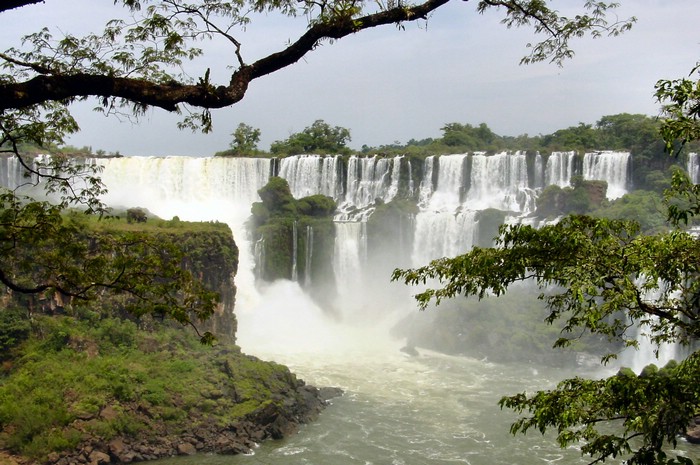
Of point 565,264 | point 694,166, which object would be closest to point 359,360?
point 694,166

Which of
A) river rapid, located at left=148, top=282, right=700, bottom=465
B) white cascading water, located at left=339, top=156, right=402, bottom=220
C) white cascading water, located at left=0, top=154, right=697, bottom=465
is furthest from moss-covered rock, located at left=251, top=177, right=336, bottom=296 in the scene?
white cascading water, located at left=339, top=156, right=402, bottom=220

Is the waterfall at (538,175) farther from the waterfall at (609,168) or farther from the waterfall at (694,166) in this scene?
the waterfall at (694,166)

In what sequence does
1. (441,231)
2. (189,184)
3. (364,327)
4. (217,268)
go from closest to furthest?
(217,268) < (364,327) < (441,231) < (189,184)

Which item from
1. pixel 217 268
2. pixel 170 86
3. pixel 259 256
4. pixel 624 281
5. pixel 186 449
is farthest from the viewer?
pixel 259 256

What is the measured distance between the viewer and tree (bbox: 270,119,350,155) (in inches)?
1624

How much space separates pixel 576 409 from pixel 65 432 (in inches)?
482

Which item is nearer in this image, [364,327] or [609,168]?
[364,327]

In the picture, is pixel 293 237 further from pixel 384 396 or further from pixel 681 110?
pixel 681 110

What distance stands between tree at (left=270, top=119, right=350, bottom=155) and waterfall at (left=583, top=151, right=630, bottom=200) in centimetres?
1418

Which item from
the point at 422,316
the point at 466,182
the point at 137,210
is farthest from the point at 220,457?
the point at 466,182

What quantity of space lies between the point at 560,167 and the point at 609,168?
2.31 m

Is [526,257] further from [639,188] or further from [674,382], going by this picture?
[639,188]

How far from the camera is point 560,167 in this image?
33000 millimetres

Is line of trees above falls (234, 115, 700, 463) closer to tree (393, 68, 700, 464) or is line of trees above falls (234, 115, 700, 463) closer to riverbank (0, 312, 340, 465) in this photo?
tree (393, 68, 700, 464)
